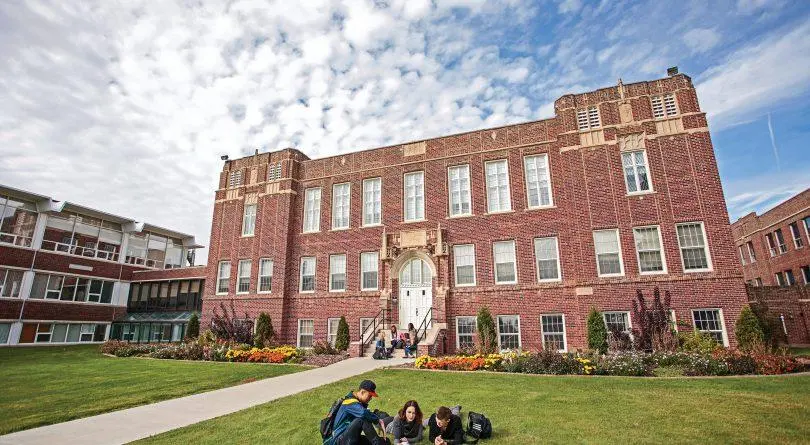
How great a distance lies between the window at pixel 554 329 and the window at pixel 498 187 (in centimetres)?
564

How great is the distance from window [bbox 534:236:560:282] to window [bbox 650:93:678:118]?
Result: 7.50 metres

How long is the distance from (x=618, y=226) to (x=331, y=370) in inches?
541

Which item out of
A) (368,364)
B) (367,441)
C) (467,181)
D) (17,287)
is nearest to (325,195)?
(467,181)

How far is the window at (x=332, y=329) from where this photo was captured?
21.8 meters

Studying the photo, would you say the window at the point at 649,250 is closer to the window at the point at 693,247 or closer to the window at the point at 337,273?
the window at the point at 693,247

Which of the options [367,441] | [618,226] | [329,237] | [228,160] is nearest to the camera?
[367,441]

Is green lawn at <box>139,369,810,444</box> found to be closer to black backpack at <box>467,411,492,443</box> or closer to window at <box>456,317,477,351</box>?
black backpack at <box>467,411,492,443</box>

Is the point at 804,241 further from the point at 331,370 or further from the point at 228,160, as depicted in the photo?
the point at 228,160

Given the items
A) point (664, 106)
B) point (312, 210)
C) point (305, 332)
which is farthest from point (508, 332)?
point (312, 210)

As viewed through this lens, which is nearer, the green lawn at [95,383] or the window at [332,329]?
the green lawn at [95,383]

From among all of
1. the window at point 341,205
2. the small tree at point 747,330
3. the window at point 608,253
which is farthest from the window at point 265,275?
the small tree at point 747,330

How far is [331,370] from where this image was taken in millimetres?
14242

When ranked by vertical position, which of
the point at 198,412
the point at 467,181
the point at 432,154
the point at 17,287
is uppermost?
the point at 432,154

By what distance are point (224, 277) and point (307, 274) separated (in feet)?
20.5
